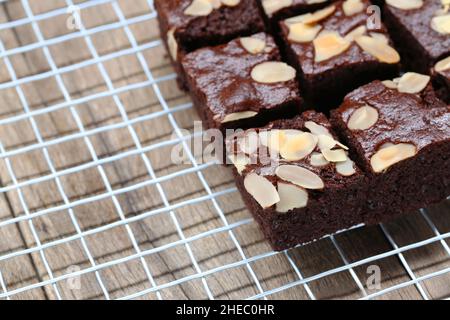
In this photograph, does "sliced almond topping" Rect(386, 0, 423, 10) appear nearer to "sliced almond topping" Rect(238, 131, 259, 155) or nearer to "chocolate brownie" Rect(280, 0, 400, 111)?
"chocolate brownie" Rect(280, 0, 400, 111)

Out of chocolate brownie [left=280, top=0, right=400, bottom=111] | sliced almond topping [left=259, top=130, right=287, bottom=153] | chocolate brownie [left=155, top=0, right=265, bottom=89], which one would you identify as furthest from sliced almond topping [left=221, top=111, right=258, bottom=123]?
chocolate brownie [left=155, top=0, right=265, bottom=89]

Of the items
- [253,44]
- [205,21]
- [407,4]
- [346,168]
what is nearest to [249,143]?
[346,168]

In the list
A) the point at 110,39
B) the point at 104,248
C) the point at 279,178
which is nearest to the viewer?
the point at 279,178

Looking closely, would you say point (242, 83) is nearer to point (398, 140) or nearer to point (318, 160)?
point (318, 160)

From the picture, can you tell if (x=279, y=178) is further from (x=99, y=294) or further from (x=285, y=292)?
(x=99, y=294)

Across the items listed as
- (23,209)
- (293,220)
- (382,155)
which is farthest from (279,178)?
(23,209)

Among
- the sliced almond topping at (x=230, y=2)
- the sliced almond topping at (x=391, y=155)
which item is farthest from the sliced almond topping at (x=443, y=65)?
the sliced almond topping at (x=230, y=2)

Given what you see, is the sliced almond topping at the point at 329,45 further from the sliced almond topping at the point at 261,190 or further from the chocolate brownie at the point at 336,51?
the sliced almond topping at the point at 261,190
